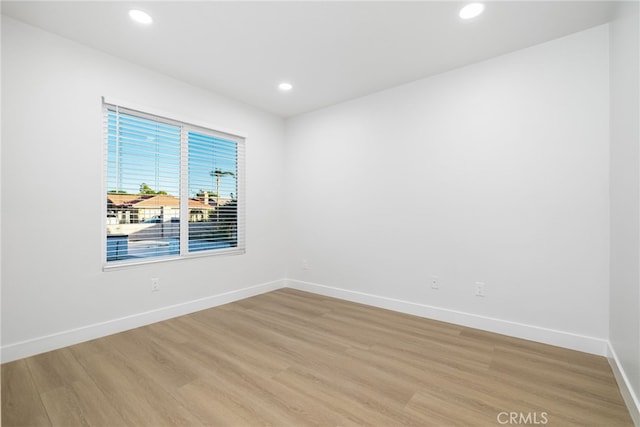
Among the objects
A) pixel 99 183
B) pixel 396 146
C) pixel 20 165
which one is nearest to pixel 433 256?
pixel 396 146

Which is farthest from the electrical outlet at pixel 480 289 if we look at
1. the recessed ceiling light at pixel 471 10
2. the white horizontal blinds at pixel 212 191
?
the white horizontal blinds at pixel 212 191

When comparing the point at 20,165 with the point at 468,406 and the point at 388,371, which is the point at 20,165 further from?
the point at 468,406

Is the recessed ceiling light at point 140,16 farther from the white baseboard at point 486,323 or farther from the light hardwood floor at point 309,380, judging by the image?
the white baseboard at point 486,323

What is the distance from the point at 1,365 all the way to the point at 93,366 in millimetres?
676

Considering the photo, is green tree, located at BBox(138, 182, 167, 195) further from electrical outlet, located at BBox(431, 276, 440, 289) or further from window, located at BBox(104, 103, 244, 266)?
electrical outlet, located at BBox(431, 276, 440, 289)

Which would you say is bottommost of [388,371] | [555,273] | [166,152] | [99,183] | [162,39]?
[388,371]

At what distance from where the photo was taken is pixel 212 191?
12.4 feet

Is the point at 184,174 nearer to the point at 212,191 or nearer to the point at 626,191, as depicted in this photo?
the point at 212,191

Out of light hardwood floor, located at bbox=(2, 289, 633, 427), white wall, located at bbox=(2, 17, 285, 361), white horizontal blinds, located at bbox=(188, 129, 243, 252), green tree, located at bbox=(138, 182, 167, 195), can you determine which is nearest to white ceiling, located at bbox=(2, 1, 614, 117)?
white wall, located at bbox=(2, 17, 285, 361)

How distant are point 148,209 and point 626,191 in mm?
3977

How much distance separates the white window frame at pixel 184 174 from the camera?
278 cm

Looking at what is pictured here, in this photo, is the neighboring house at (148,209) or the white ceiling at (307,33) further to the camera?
the neighboring house at (148,209)

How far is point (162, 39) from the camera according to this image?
256cm

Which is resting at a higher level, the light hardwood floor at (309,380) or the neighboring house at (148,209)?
the neighboring house at (148,209)
